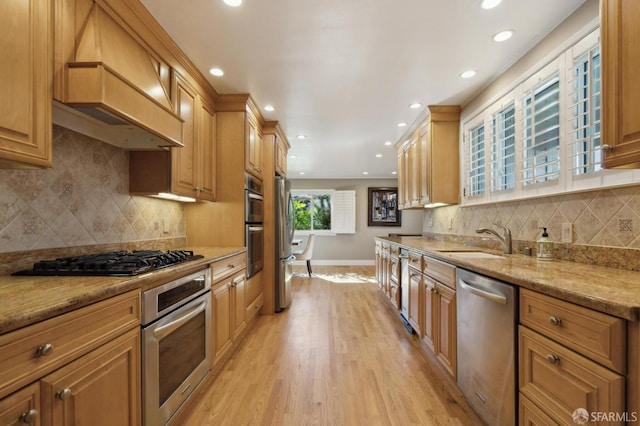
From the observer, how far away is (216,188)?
2891mm

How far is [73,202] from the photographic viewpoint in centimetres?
167

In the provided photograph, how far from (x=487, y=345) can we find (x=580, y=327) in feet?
2.03

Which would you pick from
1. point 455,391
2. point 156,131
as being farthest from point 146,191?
point 455,391

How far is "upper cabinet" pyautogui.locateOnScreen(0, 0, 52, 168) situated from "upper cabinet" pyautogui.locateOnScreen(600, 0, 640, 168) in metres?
2.29

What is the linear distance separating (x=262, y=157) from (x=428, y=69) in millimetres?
2101

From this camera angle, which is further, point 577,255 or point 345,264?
point 345,264

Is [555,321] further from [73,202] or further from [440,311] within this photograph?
[73,202]

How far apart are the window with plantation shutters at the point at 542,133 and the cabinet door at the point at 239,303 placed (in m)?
2.46

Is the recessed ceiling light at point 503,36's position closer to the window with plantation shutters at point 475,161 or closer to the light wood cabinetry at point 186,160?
the window with plantation shutters at point 475,161

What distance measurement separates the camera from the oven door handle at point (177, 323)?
140cm

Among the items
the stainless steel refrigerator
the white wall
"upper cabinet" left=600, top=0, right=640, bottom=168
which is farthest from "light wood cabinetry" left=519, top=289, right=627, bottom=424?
the white wall

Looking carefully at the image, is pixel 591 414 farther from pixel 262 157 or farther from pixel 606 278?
pixel 262 157

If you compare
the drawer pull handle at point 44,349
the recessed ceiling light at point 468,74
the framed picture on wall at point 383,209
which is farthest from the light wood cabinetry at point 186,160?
the framed picture on wall at point 383,209

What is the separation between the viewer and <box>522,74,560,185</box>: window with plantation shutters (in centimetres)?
186
